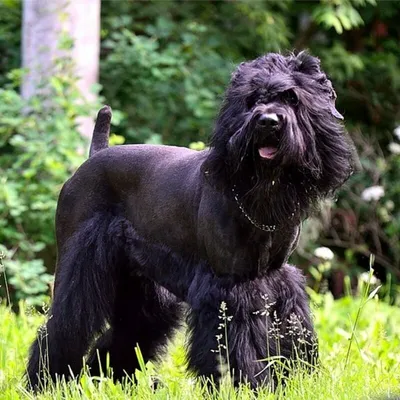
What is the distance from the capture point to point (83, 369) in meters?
4.62

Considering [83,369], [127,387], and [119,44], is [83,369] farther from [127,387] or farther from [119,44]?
[119,44]

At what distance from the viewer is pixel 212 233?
4098 mm

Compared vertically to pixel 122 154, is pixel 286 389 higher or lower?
lower

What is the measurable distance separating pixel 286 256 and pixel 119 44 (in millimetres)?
4977

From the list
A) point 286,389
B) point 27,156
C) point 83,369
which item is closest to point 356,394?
point 286,389

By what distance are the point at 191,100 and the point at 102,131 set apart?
354 centimetres

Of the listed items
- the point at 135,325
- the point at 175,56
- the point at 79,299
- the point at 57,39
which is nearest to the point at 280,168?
the point at 79,299

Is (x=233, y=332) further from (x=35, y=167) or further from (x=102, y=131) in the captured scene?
(x=35, y=167)

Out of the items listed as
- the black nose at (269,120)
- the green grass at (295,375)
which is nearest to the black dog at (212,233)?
the black nose at (269,120)

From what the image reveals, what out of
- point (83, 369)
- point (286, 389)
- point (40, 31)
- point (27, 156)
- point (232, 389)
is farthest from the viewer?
point (40, 31)

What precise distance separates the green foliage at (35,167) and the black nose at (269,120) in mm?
3833

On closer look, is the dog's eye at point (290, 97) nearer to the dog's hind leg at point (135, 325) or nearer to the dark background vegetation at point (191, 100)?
the dog's hind leg at point (135, 325)

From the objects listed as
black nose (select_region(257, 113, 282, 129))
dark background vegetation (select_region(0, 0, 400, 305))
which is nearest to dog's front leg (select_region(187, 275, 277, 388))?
black nose (select_region(257, 113, 282, 129))

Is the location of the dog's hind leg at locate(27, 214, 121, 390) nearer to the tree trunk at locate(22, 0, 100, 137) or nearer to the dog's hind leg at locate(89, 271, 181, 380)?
the dog's hind leg at locate(89, 271, 181, 380)
